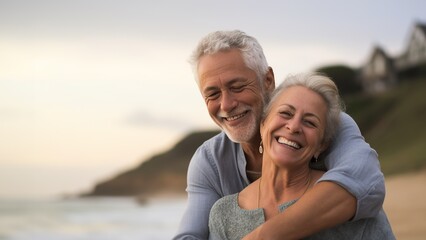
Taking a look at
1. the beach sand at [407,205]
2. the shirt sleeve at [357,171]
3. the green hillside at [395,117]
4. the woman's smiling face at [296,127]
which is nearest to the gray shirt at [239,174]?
the shirt sleeve at [357,171]

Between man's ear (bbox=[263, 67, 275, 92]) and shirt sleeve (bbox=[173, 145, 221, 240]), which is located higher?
man's ear (bbox=[263, 67, 275, 92])

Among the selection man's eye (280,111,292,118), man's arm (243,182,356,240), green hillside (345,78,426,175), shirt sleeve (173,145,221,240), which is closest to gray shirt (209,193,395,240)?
man's arm (243,182,356,240)

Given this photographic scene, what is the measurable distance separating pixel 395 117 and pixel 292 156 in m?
20.8

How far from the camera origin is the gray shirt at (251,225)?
2.94m

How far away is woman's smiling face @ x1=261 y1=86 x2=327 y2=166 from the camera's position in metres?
2.85

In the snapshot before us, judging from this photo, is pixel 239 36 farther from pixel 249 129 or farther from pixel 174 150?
pixel 174 150

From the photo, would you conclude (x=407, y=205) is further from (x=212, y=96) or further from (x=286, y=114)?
(x=286, y=114)

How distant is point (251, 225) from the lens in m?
2.96

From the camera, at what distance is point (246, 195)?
3098mm

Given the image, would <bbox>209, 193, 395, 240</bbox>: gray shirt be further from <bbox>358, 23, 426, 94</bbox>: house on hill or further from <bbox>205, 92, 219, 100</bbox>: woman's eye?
<bbox>358, 23, 426, 94</bbox>: house on hill

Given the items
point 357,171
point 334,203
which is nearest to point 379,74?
point 357,171

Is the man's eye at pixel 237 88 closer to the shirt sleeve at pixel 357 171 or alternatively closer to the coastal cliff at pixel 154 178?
the shirt sleeve at pixel 357 171

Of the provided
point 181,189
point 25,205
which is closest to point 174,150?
point 181,189

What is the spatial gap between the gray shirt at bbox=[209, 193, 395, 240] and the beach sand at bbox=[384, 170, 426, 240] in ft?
29.9
